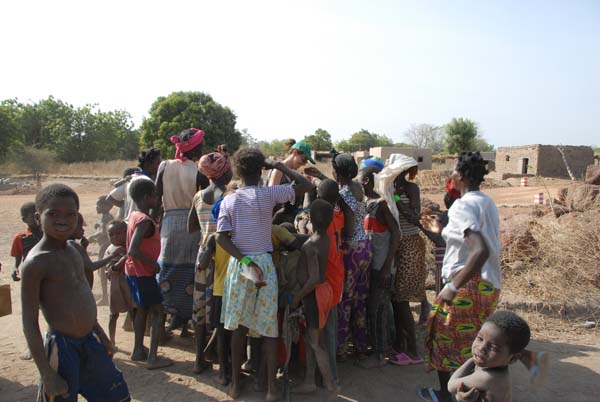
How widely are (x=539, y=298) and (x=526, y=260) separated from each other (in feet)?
2.84

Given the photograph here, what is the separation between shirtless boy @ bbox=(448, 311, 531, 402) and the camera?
2.28 m

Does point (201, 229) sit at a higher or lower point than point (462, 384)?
higher

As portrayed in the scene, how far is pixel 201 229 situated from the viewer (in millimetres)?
3482

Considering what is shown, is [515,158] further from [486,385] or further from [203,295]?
[486,385]

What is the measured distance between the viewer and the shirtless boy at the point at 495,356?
2.28m

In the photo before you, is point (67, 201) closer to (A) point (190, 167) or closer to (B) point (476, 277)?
(A) point (190, 167)

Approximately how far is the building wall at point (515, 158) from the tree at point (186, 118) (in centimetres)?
1702

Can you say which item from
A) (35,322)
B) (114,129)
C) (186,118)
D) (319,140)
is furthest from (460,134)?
(35,322)

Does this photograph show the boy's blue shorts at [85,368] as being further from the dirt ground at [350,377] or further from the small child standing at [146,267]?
the small child standing at [146,267]

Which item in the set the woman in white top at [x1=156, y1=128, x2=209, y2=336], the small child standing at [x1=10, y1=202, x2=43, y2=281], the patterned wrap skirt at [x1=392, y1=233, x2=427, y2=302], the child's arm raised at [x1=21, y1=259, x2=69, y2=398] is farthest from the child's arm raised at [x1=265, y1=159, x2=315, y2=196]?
the small child standing at [x1=10, y1=202, x2=43, y2=281]

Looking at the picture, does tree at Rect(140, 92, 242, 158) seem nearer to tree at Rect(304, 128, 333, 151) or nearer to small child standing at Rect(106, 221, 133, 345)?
tree at Rect(304, 128, 333, 151)

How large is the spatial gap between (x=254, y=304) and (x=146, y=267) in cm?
104

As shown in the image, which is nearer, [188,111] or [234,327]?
[234,327]

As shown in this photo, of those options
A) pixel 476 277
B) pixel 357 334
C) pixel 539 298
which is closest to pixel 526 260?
pixel 539 298
